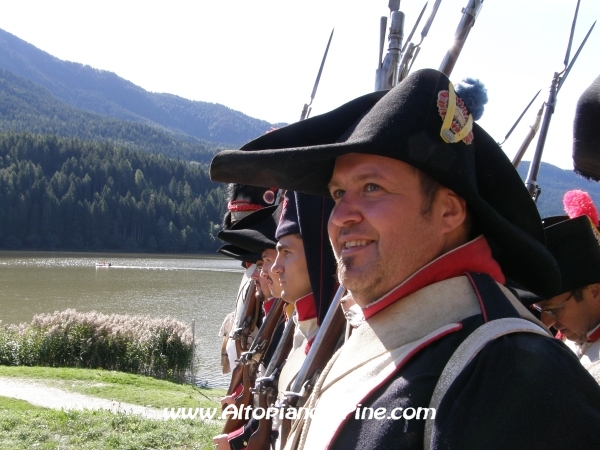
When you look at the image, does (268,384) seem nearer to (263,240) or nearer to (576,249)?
(263,240)

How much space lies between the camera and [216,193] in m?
115

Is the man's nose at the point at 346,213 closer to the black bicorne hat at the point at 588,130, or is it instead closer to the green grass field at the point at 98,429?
the black bicorne hat at the point at 588,130

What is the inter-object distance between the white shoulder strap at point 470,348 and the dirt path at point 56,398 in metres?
8.38

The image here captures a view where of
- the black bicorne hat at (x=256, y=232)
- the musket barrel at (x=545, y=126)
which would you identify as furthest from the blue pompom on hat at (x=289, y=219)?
the musket barrel at (x=545, y=126)

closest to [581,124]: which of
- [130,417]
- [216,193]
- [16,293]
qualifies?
[130,417]

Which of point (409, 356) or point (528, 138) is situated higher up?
point (528, 138)

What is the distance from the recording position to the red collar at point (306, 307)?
3.28 metres

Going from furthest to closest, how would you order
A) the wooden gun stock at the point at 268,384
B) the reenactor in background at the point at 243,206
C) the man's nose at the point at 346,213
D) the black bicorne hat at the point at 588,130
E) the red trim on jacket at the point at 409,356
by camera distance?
1. the reenactor in background at the point at 243,206
2. the wooden gun stock at the point at 268,384
3. the man's nose at the point at 346,213
4. the red trim on jacket at the point at 409,356
5. the black bicorne hat at the point at 588,130

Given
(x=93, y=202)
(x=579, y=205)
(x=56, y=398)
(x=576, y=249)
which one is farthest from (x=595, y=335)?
(x=93, y=202)

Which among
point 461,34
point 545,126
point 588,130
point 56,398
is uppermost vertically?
point 461,34

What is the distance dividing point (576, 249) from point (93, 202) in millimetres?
106714

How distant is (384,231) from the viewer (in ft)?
5.91

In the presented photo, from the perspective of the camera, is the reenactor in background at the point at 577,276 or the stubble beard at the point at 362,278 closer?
the stubble beard at the point at 362,278

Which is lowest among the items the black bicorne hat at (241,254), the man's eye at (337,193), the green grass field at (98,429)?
the green grass field at (98,429)
